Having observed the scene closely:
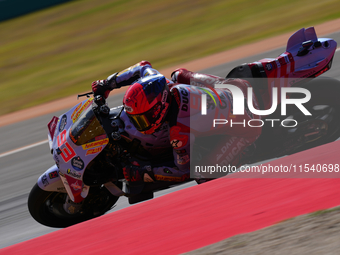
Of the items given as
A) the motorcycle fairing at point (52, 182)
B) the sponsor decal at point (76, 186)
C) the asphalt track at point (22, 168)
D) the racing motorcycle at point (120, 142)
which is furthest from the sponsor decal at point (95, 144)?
the asphalt track at point (22, 168)

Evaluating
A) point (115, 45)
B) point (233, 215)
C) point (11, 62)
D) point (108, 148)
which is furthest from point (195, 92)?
point (11, 62)

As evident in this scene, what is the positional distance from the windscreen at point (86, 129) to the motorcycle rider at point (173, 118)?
0.37 meters

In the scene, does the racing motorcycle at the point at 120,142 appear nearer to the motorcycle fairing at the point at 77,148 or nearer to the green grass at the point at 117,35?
the motorcycle fairing at the point at 77,148

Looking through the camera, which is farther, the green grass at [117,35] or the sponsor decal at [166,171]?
the green grass at [117,35]

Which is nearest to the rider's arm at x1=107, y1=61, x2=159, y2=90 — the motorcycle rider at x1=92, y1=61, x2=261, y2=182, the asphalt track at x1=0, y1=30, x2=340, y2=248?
the motorcycle rider at x1=92, y1=61, x2=261, y2=182

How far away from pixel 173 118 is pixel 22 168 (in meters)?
3.43

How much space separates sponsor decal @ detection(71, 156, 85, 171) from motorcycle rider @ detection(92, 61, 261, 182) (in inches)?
16.3

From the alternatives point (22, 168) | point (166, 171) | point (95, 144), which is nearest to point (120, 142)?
point (95, 144)

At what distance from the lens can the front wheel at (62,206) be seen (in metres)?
4.16

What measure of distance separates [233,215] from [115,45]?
37.0ft

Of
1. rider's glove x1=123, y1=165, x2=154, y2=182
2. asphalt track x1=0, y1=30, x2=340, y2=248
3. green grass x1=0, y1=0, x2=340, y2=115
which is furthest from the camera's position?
green grass x1=0, y1=0, x2=340, y2=115

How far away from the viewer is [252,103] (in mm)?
4156

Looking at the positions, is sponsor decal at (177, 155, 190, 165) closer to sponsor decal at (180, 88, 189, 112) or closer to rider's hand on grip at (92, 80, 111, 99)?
sponsor decal at (180, 88, 189, 112)

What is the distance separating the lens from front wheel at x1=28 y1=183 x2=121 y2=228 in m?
4.16
